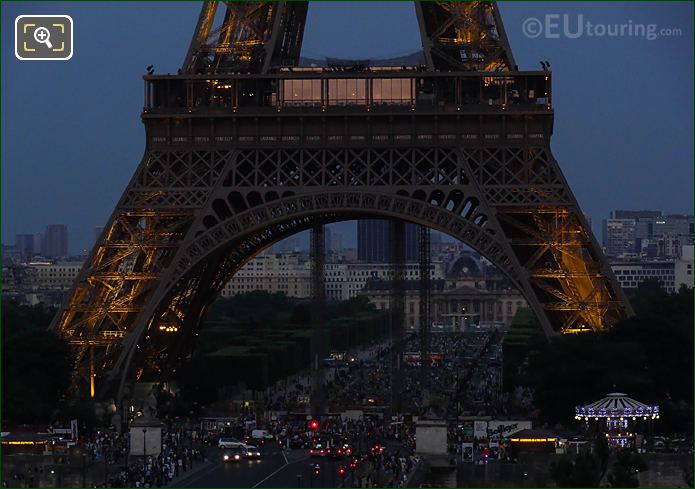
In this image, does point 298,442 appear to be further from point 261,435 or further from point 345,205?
point 345,205

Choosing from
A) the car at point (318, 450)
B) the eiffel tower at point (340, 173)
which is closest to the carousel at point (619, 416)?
the eiffel tower at point (340, 173)

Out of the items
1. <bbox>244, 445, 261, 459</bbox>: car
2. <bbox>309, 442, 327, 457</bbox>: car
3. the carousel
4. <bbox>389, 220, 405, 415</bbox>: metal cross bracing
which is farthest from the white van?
the carousel

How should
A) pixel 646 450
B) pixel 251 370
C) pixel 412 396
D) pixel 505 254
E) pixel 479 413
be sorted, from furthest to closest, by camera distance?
1. pixel 251 370
2. pixel 412 396
3. pixel 479 413
4. pixel 505 254
5. pixel 646 450

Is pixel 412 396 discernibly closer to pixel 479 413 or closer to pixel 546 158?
pixel 479 413

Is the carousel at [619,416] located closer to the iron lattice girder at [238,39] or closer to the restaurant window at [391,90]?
the restaurant window at [391,90]

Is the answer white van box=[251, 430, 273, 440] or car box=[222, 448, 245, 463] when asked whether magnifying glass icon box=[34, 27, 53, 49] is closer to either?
car box=[222, 448, 245, 463]

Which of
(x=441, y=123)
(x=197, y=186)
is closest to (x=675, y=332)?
(x=441, y=123)
